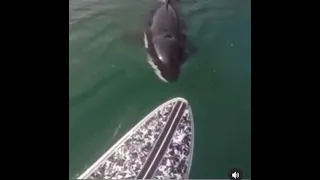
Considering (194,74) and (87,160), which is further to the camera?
(194,74)

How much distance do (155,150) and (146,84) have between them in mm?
489

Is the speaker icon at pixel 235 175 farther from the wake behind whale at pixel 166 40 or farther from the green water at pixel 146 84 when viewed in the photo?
the wake behind whale at pixel 166 40

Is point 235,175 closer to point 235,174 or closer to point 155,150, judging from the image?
point 235,174

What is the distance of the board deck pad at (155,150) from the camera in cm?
307

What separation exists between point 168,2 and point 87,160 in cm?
146

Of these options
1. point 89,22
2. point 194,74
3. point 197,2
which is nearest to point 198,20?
point 197,2

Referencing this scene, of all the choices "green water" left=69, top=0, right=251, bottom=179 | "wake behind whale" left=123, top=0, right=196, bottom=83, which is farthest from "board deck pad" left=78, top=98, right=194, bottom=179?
"wake behind whale" left=123, top=0, right=196, bottom=83

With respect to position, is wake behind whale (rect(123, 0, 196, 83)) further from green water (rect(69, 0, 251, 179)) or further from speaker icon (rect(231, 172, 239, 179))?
speaker icon (rect(231, 172, 239, 179))

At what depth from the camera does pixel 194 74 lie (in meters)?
3.51

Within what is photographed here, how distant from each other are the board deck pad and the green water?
5 cm

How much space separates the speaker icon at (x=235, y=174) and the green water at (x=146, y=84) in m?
0.03

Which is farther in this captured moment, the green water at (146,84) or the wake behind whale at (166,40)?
the wake behind whale at (166,40)

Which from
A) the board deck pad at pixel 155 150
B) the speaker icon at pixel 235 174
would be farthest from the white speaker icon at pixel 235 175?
the board deck pad at pixel 155 150
